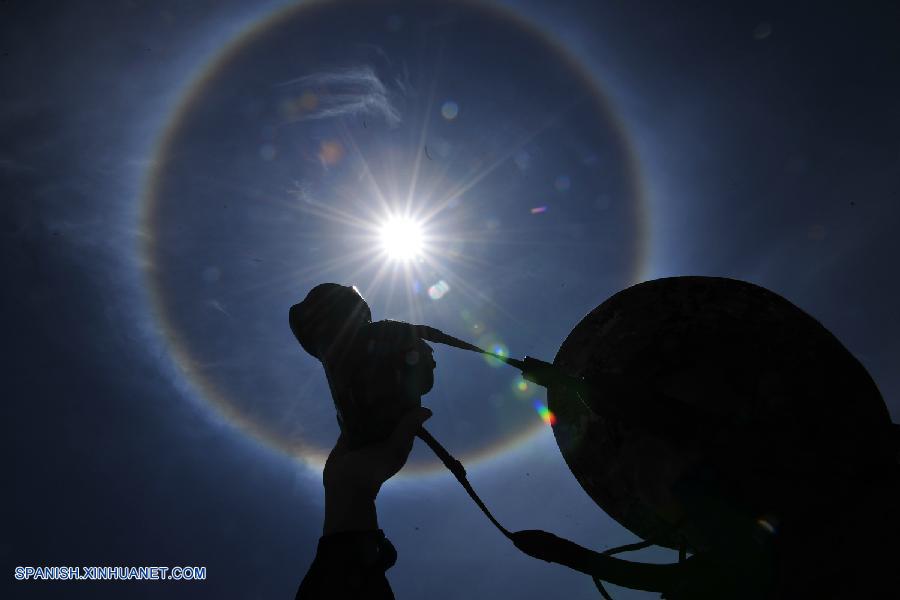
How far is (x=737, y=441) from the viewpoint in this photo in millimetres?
3645

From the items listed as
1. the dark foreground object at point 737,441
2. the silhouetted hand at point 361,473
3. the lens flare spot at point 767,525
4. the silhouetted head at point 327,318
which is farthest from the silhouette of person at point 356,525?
the lens flare spot at point 767,525

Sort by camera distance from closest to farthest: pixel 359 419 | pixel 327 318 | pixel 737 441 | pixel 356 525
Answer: pixel 737 441
pixel 356 525
pixel 359 419
pixel 327 318

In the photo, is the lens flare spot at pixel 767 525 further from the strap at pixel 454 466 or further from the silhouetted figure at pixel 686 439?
the strap at pixel 454 466

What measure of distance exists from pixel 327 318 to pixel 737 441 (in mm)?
4158

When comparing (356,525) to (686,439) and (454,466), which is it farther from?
(686,439)

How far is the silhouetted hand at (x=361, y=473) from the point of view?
399cm

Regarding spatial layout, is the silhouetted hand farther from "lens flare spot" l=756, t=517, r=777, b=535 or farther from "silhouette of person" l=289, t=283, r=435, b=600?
"lens flare spot" l=756, t=517, r=777, b=535

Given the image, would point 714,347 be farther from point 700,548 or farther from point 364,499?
point 364,499

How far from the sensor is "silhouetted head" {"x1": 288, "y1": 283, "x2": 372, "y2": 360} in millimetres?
5386

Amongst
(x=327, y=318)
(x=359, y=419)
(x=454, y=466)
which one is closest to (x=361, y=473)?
(x=359, y=419)

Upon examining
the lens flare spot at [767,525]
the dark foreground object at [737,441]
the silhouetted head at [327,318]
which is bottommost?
the lens flare spot at [767,525]

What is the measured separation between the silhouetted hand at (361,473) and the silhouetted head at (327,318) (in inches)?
42.3

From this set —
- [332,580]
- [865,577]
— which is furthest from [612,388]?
[332,580]

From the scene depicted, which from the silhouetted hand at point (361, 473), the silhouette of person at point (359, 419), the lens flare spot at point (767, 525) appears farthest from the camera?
the silhouetted hand at point (361, 473)
